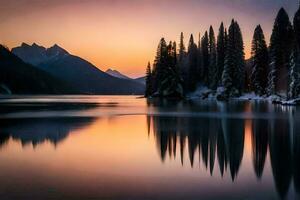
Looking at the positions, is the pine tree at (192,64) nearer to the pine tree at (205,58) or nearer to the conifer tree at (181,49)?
the pine tree at (205,58)

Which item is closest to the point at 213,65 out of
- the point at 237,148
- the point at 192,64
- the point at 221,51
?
the point at 221,51

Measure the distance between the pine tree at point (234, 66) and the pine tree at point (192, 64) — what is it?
793 inches

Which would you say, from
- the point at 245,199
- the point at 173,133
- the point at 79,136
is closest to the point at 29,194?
the point at 245,199

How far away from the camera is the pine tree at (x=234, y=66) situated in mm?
110500

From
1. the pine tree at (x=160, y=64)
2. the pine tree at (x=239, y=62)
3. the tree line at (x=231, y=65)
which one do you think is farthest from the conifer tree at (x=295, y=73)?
the pine tree at (x=160, y=64)

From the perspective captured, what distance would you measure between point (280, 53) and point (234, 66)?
23.7 m

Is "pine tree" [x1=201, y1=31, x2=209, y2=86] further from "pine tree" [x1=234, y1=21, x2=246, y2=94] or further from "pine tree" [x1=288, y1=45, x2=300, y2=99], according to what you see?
"pine tree" [x1=288, y1=45, x2=300, y2=99]

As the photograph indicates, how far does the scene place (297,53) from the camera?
2913 inches

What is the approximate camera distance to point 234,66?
367 feet

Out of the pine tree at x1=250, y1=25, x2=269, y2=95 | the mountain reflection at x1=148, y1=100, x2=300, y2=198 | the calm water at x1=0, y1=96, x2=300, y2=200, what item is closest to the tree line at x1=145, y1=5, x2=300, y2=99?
the pine tree at x1=250, y1=25, x2=269, y2=95

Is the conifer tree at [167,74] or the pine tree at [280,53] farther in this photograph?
the conifer tree at [167,74]

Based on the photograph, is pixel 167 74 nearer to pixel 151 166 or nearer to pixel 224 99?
pixel 224 99

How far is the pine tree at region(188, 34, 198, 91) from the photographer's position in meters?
132

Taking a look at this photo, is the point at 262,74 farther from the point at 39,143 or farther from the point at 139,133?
the point at 39,143
